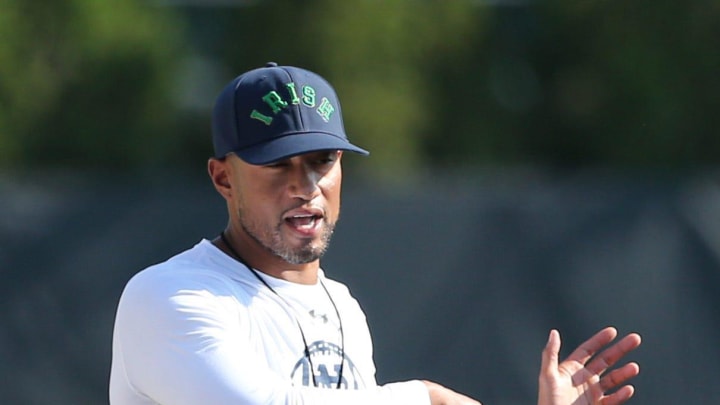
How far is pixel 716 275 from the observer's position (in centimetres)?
604

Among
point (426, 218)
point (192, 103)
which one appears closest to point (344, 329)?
point (426, 218)

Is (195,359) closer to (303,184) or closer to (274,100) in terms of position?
(303,184)

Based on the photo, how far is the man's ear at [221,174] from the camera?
10.3 ft

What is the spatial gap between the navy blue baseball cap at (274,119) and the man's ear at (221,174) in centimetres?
6

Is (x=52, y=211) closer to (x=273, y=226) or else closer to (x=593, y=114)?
(x=273, y=226)

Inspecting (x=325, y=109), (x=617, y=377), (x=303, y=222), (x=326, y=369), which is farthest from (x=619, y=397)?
(x=325, y=109)

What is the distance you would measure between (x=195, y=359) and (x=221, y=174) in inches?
21.6

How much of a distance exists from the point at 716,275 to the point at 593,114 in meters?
4.68

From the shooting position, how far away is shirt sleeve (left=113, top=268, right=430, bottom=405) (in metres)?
2.77

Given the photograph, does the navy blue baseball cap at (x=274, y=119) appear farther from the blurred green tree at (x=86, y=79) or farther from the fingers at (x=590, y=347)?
the blurred green tree at (x=86, y=79)

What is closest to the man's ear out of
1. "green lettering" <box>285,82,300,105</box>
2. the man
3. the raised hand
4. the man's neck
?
the man

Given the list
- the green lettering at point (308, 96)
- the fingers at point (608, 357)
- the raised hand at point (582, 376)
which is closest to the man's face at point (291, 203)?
the green lettering at point (308, 96)

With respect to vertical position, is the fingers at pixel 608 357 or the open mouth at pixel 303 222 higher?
the open mouth at pixel 303 222

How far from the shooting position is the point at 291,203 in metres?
3.04
